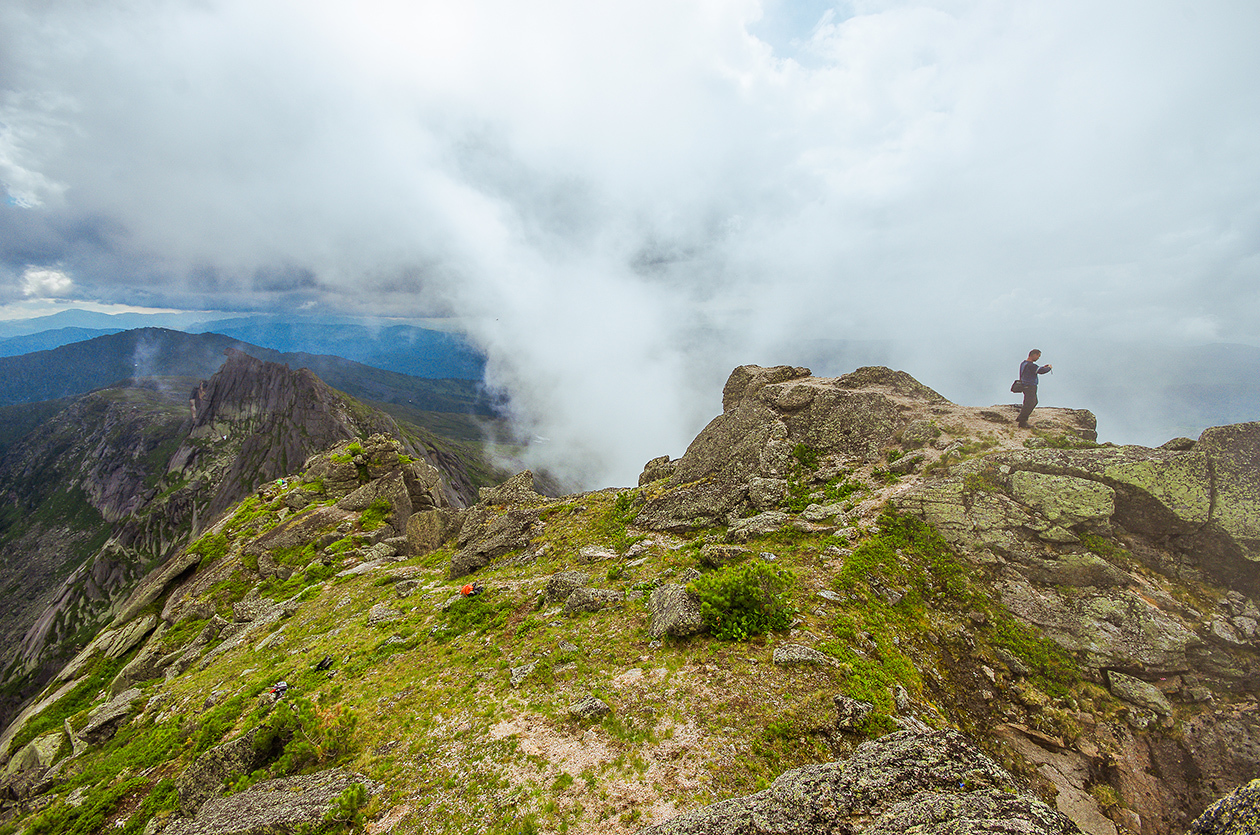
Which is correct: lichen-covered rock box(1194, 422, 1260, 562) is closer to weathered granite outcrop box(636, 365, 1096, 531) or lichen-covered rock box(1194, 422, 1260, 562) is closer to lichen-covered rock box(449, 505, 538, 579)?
weathered granite outcrop box(636, 365, 1096, 531)

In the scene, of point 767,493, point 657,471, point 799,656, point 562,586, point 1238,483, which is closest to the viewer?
point 799,656

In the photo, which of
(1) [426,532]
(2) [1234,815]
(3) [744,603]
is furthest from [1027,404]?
(1) [426,532]

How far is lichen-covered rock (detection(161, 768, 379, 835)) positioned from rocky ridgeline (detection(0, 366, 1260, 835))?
89 mm

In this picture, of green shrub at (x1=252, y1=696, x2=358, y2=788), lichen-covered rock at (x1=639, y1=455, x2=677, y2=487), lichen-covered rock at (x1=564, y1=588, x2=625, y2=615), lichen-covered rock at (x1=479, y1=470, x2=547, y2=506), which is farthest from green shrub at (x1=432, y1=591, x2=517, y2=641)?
lichen-covered rock at (x1=639, y1=455, x2=677, y2=487)

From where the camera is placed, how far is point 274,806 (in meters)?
11.7

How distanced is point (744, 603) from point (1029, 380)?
2091 cm

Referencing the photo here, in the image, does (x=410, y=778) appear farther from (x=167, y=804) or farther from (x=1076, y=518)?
(x=1076, y=518)

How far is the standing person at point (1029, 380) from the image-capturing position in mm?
23516

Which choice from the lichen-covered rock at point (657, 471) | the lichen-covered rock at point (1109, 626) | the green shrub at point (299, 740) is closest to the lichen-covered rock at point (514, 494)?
the lichen-covered rock at point (657, 471)

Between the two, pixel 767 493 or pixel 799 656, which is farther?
pixel 767 493

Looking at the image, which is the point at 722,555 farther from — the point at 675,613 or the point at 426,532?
the point at 426,532

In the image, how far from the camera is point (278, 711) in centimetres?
1398

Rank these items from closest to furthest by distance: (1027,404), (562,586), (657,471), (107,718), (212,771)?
(212,771) < (107,718) < (562,586) < (1027,404) < (657,471)

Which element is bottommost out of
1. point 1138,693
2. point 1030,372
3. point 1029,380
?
point 1138,693
